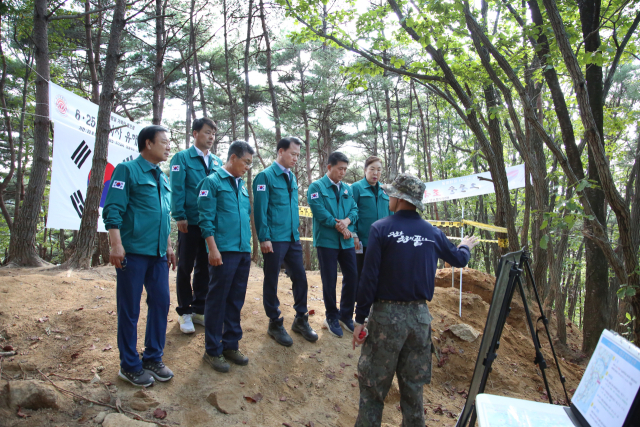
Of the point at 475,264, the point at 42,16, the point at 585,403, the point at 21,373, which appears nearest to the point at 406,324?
the point at 585,403

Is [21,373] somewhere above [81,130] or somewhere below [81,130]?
below

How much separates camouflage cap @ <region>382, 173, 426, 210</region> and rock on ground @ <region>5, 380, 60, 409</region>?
2.83 m

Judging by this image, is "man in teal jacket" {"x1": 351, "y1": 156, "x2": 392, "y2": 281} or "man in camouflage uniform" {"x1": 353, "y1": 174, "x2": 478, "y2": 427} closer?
"man in camouflage uniform" {"x1": 353, "y1": 174, "x2": 478, "y2": 427}

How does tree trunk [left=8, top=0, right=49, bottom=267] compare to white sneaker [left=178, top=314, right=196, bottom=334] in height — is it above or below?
above

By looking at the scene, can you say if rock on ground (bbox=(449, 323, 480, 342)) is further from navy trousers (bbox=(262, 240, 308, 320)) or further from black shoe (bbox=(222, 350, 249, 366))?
black shoe (bbox=(222, 350, 249, 366))

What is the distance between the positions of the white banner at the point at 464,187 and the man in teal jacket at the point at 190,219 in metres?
7.16

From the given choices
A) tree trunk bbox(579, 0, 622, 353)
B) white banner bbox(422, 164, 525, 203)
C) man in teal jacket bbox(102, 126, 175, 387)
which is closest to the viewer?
man in teal jacket bbox(102, 126, 175, 387)

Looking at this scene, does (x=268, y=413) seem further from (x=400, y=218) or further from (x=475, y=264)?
(x=475, y=264)

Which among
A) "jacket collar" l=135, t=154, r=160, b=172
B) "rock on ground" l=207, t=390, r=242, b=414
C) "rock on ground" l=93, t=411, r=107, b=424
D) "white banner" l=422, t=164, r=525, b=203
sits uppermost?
"white banner" l=422, t=164, r=525, b=203

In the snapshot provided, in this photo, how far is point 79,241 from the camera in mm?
6410

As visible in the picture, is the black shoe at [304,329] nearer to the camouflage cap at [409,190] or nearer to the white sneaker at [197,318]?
the white sneaker at [197,318]

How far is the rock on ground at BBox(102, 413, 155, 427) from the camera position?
8.41 ft

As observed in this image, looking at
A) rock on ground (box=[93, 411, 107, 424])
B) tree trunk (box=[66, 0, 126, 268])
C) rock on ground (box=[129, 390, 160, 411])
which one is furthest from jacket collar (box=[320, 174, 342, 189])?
tree trunk (box=[66, 0, 126, 268])

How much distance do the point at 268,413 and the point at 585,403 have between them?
233 cm
